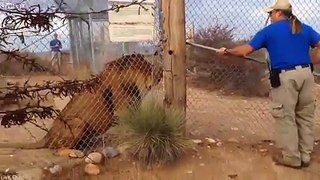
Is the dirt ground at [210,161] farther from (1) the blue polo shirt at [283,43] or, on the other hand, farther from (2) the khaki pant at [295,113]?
(1) the blue polo shirt at [283,43]

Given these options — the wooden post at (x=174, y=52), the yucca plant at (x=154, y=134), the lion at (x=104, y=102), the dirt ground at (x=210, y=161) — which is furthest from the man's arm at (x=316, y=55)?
the lion at (x=104, y=102)

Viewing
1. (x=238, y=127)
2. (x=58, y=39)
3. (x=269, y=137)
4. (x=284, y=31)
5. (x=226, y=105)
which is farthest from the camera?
(x=226, y=105)

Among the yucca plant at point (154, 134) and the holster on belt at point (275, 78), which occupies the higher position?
the holster on belt at point (275, 78)

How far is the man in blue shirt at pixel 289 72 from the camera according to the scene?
555 centimetres

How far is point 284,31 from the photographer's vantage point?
5531 mm

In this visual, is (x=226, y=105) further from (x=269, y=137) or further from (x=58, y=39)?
(x=58, y=39)

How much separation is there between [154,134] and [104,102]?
1.05 m

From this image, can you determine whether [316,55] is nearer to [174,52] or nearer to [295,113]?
[295,113]

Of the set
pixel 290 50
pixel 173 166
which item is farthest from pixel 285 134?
pixel 173 166

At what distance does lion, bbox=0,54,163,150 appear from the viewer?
20.8ft

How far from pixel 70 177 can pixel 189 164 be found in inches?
50.5

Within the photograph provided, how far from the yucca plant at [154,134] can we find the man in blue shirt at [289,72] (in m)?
0.92

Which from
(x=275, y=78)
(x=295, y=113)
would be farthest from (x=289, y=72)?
(x=295, y=113)

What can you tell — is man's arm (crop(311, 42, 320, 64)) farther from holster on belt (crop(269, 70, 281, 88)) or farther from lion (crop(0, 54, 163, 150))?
lion (crop(0, 54, 163, 150))
